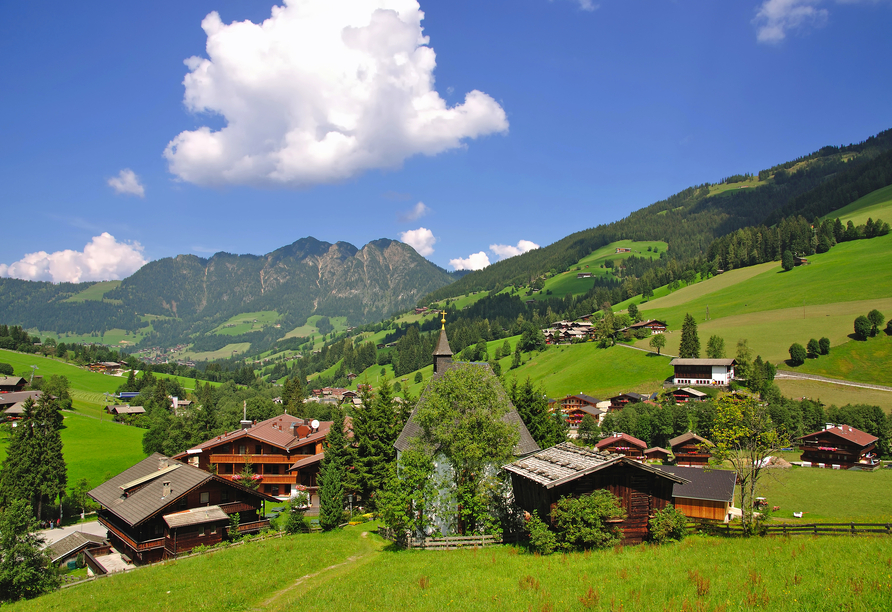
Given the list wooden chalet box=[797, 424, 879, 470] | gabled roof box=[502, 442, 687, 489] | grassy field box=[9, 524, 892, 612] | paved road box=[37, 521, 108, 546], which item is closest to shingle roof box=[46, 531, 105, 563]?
paved road box=[37, 521, 108, 546]

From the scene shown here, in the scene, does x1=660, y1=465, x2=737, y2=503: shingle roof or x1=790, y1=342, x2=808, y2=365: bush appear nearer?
x1=660, y1=465, x2=737, y2=503: shingle roof

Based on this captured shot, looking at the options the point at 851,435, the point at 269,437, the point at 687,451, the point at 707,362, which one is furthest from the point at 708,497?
the point at 707,362

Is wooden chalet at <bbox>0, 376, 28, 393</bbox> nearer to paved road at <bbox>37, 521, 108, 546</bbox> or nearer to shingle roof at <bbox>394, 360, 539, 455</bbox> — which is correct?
paved road at <bbox>37, 521, 108, 546</bbox>

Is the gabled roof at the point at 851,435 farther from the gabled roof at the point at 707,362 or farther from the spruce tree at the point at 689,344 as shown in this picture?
→ the spruce tree at the point at 689,344

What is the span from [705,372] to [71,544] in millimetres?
118149

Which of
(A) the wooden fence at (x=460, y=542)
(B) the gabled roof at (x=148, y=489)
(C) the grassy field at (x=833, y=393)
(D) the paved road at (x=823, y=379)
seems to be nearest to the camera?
(A) the wooden fence at (x=460, y=542)

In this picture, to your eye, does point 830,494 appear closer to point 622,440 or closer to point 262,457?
point 622,440

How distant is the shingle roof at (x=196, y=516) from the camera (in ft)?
116

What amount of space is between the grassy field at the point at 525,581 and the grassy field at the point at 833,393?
91310 mm

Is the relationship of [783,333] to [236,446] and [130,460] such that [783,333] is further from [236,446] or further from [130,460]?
[130,460]

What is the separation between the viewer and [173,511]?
121ft

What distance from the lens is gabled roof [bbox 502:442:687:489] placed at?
23.3 meters

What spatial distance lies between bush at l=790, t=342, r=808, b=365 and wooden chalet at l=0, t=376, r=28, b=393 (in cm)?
18595

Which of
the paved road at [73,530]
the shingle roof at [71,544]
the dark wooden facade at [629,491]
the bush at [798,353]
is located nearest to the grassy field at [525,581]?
the dark wooden facade at [629,491]
